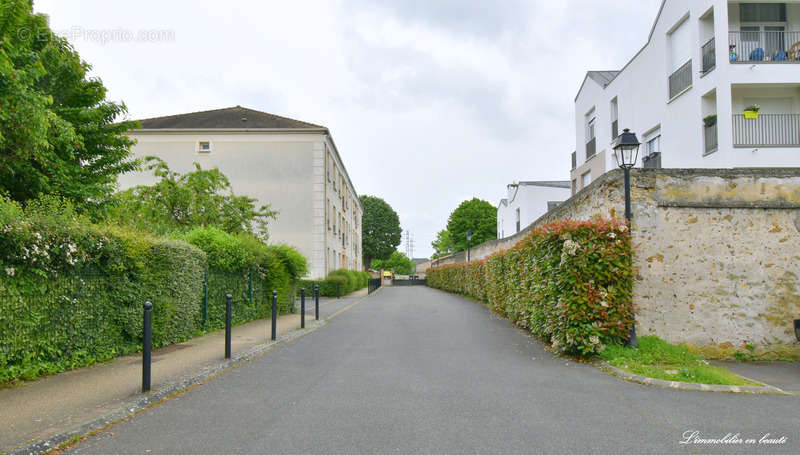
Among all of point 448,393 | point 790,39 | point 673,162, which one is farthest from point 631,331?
point 790,39

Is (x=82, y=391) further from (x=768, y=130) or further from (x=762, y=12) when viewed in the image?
(x=762, y=12)

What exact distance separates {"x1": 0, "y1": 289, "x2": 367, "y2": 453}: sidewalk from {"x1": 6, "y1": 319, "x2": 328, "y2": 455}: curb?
11 centimetres

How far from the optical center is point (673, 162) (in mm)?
16609

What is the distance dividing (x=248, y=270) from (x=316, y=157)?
50.9 feet

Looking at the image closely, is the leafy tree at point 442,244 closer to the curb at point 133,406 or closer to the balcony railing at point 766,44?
the balcony railing at point 766,44

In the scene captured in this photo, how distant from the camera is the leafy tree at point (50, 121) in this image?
24.8 ft

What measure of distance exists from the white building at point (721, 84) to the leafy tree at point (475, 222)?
167 feet

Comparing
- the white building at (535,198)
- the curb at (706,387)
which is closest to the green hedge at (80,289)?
the curb at (706,387)

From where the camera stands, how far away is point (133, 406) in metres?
4.83

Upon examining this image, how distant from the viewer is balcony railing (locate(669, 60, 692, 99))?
16230mm

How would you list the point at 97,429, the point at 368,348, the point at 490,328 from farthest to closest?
the point at 490,328, the point at 368,348, the point at 97,429

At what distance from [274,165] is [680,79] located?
20047 millimetres

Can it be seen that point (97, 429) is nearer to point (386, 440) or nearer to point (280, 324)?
point (386, 440)

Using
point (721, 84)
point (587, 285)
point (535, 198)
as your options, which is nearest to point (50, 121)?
point (587, 285)
